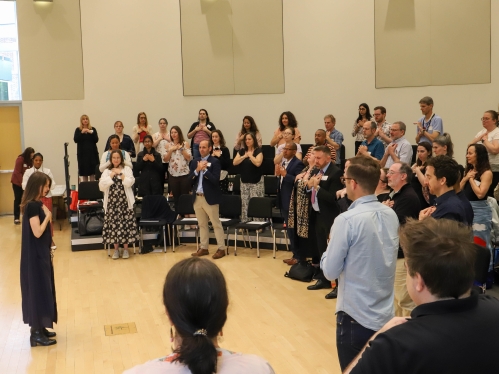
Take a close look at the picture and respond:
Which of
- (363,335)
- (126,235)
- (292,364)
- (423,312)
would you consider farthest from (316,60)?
(423,312)

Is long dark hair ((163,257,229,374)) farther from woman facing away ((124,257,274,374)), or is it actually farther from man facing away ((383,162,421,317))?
man facing away ((383,162,421,317))

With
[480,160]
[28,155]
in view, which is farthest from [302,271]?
[28,155]

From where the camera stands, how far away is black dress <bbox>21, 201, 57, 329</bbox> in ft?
17.3

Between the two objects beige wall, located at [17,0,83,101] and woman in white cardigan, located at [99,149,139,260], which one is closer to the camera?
woman in white cardigan, located at [99,149,139,260]

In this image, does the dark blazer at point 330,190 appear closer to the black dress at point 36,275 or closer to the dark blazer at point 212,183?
the dark blazer at point 212,183

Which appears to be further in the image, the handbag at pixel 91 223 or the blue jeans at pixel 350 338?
the handbag at pixel 91 223

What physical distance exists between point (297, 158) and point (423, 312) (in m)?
6.53

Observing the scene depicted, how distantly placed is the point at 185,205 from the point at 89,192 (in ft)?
6.54

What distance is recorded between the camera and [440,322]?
1536mm

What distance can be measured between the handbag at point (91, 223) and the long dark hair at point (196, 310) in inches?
337

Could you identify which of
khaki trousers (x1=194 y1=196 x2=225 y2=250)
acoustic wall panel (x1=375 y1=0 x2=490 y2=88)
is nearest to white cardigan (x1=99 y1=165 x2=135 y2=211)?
khaki trousers (x1=194 y1=196 x2=225 y2=250)

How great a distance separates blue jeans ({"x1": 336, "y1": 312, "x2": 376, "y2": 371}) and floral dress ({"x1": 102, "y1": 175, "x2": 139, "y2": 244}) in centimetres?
625

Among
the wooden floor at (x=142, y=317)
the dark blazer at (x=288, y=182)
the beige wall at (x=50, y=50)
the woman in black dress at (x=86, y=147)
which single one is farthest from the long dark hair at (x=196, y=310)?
the beige wall at (x=50, y=50)

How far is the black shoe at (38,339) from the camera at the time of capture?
5.47 metres
